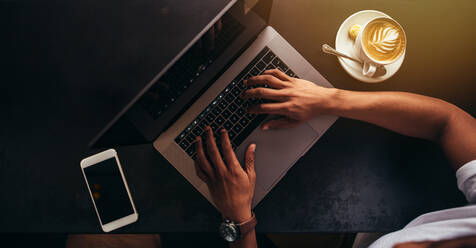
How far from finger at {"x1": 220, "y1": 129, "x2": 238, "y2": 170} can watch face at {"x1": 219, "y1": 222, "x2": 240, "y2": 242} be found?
162 millimetres

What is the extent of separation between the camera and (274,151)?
91 centimetres

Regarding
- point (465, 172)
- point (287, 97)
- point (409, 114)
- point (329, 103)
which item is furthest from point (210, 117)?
point (465, 172)

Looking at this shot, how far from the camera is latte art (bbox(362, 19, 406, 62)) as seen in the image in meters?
0.83

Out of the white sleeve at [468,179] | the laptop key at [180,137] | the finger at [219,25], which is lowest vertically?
the white sleeve at [468,179]

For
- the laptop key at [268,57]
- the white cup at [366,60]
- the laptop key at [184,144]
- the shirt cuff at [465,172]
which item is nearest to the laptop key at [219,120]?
the laptop key at [184,144]

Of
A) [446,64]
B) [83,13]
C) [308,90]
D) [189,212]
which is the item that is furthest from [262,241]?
[83,13]

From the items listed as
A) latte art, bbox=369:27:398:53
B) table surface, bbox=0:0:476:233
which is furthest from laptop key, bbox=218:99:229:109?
latte art, bbox=369:27:398:53

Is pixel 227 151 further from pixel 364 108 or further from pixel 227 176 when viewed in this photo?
pixel 364 108

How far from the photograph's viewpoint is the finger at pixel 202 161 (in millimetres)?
869

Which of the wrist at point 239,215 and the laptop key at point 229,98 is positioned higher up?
the laptop key at point 229,98

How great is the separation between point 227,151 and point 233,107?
5.0 inches

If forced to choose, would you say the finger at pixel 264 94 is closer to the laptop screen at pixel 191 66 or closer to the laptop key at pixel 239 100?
the laptop key at pixel 239 100

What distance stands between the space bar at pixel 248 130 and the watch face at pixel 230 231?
0.23m

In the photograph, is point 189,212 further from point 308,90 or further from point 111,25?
point 111,25
